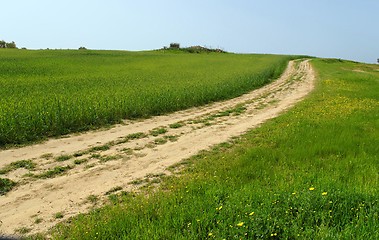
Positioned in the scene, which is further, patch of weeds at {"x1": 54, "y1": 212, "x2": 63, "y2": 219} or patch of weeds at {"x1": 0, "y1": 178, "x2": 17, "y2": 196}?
patch of weeds at {"x1": 0, "y1": 178, "x2": 17, "y2": 196}

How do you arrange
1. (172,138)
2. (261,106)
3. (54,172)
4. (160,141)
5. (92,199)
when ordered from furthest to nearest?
(261,106), (172,138), (160,141), (54,172), (92,199)

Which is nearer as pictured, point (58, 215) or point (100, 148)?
point (58, 215)

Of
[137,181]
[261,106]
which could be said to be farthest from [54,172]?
[261,106]

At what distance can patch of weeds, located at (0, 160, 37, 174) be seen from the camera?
8934 mm

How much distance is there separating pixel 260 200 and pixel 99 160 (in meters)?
5.38

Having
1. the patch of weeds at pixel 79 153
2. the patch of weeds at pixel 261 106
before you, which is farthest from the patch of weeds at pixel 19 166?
the patch of weeds at pixel 261 106

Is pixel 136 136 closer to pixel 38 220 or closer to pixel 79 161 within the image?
pixel 79 161

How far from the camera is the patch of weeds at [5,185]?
7.67 m

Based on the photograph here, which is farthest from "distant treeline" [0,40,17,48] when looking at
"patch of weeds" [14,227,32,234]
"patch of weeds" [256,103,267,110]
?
"patch of weeds" [14,227,32,234]

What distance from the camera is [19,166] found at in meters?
9.23

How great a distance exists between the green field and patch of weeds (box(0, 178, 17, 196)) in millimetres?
2486

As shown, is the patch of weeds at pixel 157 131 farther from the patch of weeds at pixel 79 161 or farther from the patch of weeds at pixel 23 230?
the patch of weeds at pixel 23 230

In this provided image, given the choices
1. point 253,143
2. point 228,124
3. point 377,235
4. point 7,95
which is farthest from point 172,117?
point 377,235

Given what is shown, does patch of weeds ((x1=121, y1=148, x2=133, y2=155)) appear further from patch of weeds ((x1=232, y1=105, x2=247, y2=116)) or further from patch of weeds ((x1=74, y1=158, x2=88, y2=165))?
patch of weeds ((x1=232, y1=105, x2=247, y2=116))
